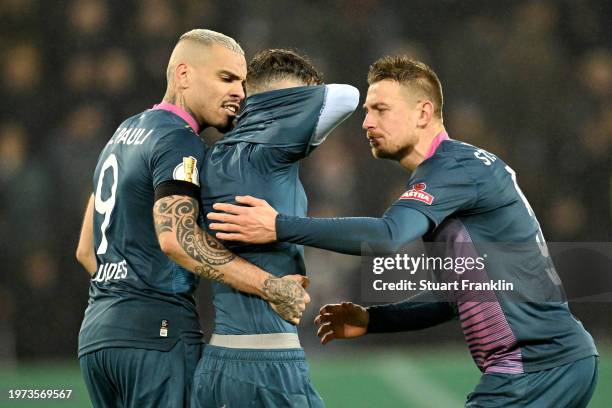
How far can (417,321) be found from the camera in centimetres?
370

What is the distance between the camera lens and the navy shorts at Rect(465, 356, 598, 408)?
10.2 feet

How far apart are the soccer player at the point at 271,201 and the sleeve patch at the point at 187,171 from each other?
49mm

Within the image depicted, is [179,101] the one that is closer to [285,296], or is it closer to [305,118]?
[305,118]

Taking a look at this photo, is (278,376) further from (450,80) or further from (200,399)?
(450,80)

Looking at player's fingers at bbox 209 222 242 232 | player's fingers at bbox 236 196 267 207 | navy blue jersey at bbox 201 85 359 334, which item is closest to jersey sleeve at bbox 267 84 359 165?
navy blue jersey at bbox 201 85 359 334

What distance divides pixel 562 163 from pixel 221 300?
5.90 metres

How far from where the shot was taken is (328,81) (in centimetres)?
845

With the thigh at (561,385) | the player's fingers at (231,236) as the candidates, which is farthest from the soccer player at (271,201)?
the thigh at (561,385)

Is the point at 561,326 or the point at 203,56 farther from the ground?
the point at 203,56

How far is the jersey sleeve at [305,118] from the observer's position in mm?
3102

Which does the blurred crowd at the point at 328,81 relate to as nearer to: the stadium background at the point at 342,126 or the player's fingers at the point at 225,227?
the stadium background at the point at 342,126

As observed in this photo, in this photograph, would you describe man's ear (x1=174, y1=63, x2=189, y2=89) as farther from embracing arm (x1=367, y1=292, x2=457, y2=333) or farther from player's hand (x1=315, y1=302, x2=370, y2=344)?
embracing arm (x1=367, y1=292, x2=457, y2=333)

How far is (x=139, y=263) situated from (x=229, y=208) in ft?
1.74

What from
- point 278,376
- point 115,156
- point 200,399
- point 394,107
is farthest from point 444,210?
point 115,156
